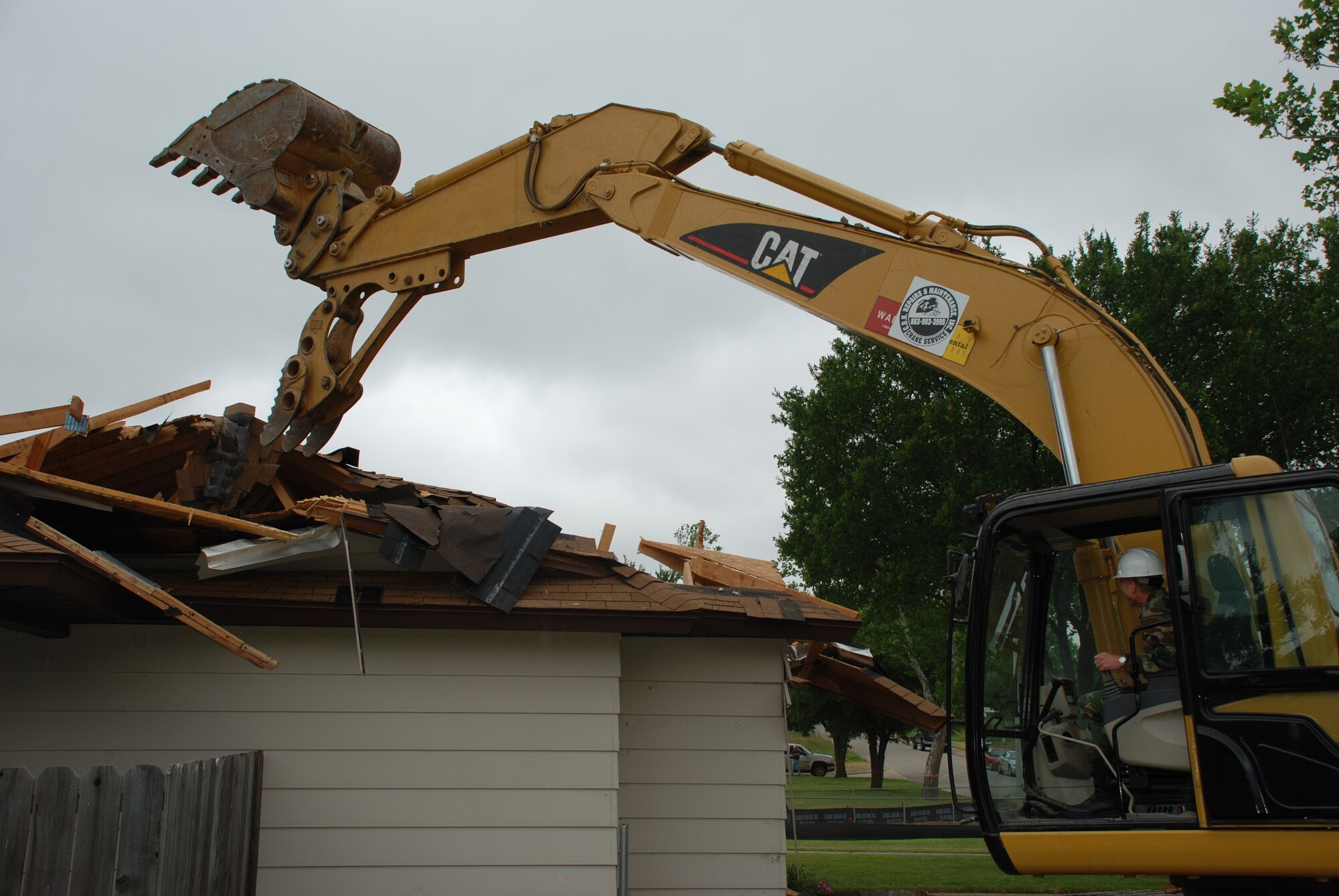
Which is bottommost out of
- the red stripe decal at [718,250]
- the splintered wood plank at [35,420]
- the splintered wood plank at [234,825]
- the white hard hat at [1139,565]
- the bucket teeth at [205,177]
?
the splintered wood plank at [234,825]

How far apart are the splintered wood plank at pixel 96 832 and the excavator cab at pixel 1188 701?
3988mm

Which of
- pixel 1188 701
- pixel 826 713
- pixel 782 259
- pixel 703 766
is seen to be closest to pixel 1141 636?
pixel 1188 701

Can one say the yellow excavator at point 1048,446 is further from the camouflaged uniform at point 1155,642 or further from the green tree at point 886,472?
the green tree at point 886,472

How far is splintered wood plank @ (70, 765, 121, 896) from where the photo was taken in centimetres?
458

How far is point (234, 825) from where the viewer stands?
6078 mm

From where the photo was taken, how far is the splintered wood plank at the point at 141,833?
4.70 meters

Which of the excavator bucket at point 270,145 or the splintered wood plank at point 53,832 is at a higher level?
the excavator bucket at point 270,145

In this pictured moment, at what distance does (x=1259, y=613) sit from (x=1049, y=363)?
5.34 ft

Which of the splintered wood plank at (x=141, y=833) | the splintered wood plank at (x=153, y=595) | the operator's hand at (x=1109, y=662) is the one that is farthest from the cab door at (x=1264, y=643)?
the splintered wood plank at (x=141, y=833)

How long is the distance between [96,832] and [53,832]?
0.58 feet

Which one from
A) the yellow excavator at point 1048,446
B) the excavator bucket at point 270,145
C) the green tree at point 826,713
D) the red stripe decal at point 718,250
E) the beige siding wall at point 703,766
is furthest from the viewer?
the green tree at point 826,713

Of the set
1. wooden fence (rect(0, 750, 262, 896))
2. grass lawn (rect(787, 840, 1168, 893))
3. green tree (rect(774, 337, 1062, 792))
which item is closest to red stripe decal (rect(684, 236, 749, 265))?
wooden fence (rect(0, 750, 262, 896))

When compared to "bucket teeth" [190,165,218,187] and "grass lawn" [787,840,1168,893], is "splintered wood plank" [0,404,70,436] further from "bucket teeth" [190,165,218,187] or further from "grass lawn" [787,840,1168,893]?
"grass lawn" [787,840,1168,893]

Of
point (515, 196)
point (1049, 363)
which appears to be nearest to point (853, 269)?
point (1049, 363)
